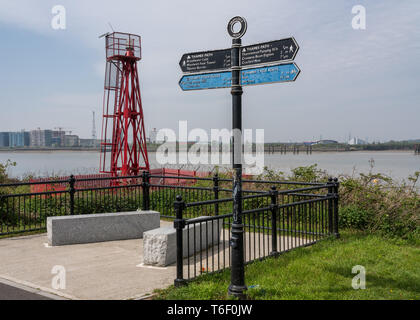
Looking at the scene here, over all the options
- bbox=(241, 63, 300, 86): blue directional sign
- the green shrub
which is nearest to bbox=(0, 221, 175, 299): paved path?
bbox=(241, 63, 300, 86): blue directional sign

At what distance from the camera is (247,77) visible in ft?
17.5

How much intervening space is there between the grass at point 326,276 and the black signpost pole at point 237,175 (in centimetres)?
25

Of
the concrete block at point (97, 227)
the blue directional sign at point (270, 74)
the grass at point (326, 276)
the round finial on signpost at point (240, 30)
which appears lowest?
the grass at point (326, 276)

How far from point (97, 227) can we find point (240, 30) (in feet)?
19.4

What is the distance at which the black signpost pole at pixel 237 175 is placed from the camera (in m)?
5.11

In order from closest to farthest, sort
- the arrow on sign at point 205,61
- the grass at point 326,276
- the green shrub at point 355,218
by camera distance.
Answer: the grass at point 326,276, the arrow on sign at point 205,61, the green shrub at point 355,218

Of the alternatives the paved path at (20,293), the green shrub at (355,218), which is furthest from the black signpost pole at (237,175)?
the green shrub at (355,218)

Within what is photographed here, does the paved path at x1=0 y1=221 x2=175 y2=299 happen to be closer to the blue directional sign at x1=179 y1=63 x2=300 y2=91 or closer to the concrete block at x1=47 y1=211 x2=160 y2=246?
the concrete block at x1=47 y1=211 x2=160 y2=246

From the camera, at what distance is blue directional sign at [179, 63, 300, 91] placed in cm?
506

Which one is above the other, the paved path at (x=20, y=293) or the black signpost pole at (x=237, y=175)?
the black signpost pole at (x=237, y=175)

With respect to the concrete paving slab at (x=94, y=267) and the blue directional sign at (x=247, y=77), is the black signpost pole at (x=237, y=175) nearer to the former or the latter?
the blue directional sign at (x=247, y=77)

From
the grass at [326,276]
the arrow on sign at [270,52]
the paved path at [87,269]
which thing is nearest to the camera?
the arrow on sign at [270,52]

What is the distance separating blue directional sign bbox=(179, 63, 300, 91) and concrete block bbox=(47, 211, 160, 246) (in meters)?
4.52

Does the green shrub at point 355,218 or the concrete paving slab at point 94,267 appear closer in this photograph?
the concrete paving slab at point 94,267
